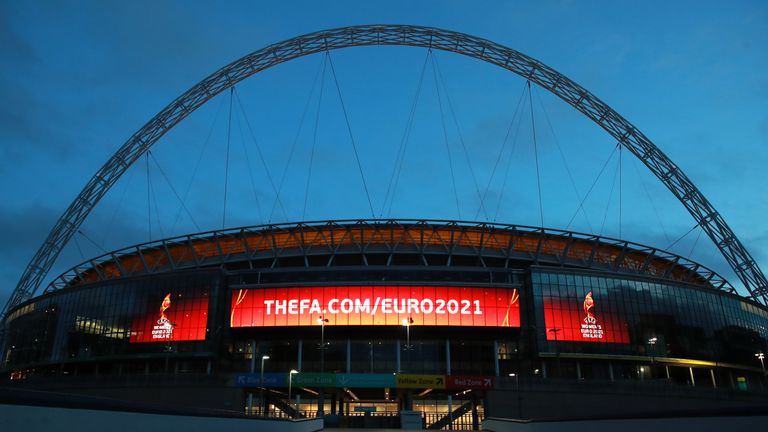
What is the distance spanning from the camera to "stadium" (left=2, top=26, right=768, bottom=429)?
191ft

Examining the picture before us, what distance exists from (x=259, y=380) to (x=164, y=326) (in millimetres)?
16399

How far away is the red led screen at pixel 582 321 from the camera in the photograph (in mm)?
64125

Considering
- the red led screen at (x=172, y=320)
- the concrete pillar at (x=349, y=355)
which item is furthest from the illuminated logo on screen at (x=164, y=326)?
the concrete pillar at (x=349, y=355)

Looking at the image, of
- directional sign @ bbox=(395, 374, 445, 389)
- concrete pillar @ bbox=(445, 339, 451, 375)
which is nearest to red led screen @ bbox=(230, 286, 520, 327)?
concrete pillar @ bbox=(445, 339, 451, 375)

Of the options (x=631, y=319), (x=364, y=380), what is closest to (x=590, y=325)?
(x=631, y=319)

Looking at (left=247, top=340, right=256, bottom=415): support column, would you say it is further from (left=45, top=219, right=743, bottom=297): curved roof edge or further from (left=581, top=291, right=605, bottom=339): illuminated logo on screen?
(left=581, top=291, right=605, bottom=339): illuminated logo on screen

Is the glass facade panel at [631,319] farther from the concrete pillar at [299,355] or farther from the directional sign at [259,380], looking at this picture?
the directional sign at [259,380]

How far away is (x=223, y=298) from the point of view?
67.1 meters

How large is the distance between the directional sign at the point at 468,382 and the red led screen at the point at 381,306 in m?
7.57

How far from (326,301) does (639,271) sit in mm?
44171

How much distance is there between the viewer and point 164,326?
66250mm

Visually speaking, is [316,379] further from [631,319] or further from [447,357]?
[631,319]

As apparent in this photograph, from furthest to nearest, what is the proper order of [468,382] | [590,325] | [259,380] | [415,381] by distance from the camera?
[590,325] < [259,380] < [468,382] < [415,381]

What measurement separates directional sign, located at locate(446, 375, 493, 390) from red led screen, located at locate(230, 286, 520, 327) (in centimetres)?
757
